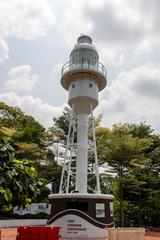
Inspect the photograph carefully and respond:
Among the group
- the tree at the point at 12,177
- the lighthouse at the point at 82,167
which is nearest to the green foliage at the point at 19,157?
the tree at the point at 12,177

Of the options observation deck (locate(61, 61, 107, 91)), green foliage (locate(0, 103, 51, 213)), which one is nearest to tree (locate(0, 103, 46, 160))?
green foliage (locate(0, 103, 51, 213))

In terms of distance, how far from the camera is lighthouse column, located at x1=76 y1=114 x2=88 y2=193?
19.5m

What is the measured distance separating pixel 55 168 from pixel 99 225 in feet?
63.2

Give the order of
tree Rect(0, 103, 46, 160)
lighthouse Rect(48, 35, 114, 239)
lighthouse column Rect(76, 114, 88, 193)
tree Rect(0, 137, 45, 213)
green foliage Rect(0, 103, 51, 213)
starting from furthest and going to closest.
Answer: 1. tree Rect(0, 103, 46, 160)
2. lighthouse column Rect(76, 114, 88, 193)
3. lighthouse Rect(48, 35, 114, 239)
4. green foliage Rect(0, 103, 51, 213)
5. tree Rect(0, 137, 45, 213)

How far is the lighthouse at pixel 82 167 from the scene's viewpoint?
56.5ft

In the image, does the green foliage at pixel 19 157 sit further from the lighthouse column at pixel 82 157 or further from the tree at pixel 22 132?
the lighthouse column at pixel 82 157

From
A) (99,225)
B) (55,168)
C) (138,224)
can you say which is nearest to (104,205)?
(99,225)

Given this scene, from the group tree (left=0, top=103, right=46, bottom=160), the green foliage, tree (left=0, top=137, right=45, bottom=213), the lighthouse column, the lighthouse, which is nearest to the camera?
tree (left=0, top=137, right=45, bottom=213)

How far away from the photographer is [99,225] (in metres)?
17.4

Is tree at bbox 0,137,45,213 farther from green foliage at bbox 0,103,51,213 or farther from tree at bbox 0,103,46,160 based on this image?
tree at bbox 0,103,46,160

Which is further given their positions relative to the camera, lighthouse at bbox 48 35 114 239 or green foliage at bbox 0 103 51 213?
lighthouse at bbox 48 35 114 239

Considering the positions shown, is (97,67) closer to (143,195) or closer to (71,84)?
(71,84)

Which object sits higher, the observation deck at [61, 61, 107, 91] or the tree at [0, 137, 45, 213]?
the observation deck at [61, 61, 107, 91]

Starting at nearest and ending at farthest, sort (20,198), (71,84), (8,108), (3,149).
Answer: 1. (3,149)
2. (20,198)
3. (71,84)
4. (8,108)
